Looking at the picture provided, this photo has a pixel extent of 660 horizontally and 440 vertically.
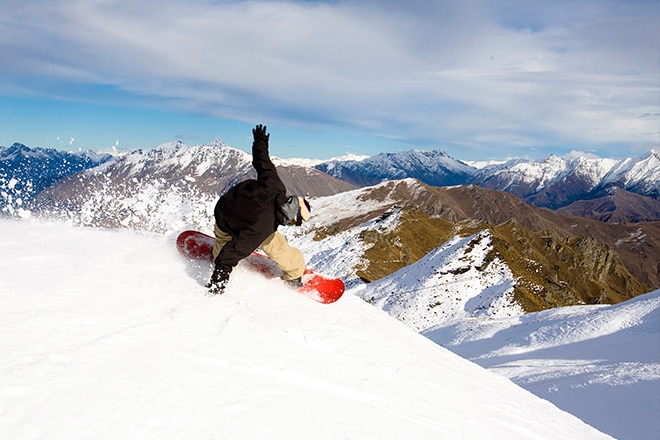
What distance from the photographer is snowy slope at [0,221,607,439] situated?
3633 mm

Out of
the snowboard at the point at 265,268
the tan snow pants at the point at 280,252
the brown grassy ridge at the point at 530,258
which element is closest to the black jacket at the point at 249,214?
the tan snow pants at the point at 280,252

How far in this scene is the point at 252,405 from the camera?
13.5 feet

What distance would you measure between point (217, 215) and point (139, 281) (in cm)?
173

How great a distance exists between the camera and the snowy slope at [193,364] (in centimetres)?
363

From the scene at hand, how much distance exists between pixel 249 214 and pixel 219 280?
1.28m

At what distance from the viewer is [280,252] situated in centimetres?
788

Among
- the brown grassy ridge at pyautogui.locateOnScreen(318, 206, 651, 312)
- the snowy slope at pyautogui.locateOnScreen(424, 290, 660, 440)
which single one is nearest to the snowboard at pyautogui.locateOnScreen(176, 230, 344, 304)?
the snowy slope at pyautogui.locateOnScreen(424, 290, 660, 440)

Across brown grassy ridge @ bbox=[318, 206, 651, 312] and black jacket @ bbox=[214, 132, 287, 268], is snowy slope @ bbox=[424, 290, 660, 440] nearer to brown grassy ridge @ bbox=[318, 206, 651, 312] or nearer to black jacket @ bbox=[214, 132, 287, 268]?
black jacket @ bbox=[214, 132, 287, 268]

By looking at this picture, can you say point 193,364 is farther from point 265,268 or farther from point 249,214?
point 265,268

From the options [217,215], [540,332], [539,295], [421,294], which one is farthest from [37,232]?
[539,295]

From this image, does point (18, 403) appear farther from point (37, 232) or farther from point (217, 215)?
point (37, 232)

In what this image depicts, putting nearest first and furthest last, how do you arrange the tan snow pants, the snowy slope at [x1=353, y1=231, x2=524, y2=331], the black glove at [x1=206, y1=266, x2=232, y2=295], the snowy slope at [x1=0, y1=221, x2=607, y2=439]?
the snowy slope at [x1=0, y1=221, x2=607, y2=439]
the black glove at [x1=206, y1=266, x2=232, y2=295]
the tan snow pants
the snowy slope at [x1=353, y1=231, x2=524, y2=331]

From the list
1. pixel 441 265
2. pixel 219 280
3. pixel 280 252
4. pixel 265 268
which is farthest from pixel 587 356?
pixel 441 265

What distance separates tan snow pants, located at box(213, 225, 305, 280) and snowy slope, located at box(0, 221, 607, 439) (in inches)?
16.7
